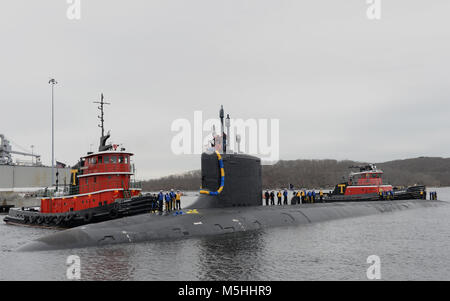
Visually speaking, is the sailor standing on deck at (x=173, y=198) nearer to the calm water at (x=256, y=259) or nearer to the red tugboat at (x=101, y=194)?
the red tugboat at (x=101, y=194)

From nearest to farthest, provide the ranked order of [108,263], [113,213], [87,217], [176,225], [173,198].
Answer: [108,263] → [176,225] → [173,198] → [113,213] → [87,217]

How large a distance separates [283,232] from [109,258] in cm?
910

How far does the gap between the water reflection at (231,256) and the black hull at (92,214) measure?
936cm

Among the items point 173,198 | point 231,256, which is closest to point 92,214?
point 173,198

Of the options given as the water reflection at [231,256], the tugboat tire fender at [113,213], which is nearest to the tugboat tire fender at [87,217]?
the tugboat tire fender at [113,213]

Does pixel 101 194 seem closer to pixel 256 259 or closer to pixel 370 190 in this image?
pixel 256 259

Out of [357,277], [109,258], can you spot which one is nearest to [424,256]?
[357,277]

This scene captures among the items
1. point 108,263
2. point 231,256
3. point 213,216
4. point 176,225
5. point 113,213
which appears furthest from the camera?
point 113,213

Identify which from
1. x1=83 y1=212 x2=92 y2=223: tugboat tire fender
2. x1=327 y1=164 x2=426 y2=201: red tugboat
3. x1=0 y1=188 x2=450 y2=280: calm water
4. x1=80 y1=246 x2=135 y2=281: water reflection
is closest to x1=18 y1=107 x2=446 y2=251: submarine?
x1=0 y1=188 x2=450 y2=280: calm water

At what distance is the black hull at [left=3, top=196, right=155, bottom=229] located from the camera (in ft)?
83.9

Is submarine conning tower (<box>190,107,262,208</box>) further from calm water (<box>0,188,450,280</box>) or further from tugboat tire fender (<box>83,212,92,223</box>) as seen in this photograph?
tugboat tire fender (<box>83,212,92,223</box>)

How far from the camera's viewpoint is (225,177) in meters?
19.8

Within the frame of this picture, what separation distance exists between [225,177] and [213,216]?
2042mm
